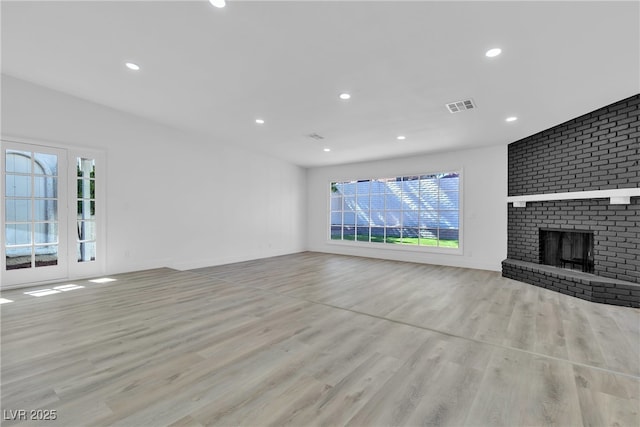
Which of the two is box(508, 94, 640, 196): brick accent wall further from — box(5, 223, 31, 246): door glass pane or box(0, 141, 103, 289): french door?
box(5, 223, 31, 246): door glass pane

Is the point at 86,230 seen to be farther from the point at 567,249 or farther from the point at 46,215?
the point at 567,249

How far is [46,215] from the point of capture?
4227 mm

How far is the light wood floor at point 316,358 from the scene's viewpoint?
160 cm

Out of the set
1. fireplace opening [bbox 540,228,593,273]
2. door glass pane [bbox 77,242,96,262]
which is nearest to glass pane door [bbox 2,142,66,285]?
door glass pane [bbox 77,242,96,262]

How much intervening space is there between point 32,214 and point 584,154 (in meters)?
8.32

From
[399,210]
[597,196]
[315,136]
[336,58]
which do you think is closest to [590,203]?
[597,196]

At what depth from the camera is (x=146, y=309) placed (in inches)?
126

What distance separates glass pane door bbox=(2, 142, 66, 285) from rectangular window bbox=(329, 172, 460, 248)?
6.24m

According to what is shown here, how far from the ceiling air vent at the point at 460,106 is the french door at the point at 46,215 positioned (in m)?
5.68

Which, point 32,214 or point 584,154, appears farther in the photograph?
point 584,154

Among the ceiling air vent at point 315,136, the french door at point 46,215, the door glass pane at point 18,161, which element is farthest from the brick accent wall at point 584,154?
the door glass pane at point 18,161

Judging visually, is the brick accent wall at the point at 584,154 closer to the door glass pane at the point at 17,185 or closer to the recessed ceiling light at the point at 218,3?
the recessed ceiling light at the point at 218,3

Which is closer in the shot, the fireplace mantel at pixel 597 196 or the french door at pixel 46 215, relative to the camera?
the fireplace mantel at pixel 597 196

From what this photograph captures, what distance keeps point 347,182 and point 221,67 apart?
572cm
